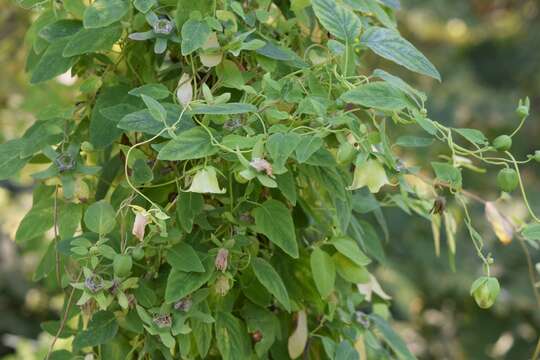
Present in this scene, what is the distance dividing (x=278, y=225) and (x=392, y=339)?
31 centimetres

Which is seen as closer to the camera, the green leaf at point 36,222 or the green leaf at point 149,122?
the green leaf at point 149,122

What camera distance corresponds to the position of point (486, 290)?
0.73 metres

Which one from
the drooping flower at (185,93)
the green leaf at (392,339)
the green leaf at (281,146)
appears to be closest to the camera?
the green leaf at (281,146)

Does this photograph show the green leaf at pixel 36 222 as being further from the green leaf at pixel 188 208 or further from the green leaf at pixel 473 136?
the green leaf at pixel 473 136

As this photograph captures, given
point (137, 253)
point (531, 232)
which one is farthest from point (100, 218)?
point (531, 232)

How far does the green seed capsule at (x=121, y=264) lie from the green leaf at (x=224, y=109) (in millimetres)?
138

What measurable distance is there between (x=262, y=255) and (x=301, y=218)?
72mm

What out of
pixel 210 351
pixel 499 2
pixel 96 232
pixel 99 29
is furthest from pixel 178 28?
pixel 499 2

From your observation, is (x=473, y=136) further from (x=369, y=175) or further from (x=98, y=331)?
(x=98, y=331)

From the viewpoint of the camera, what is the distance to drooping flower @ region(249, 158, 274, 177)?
0.67 m

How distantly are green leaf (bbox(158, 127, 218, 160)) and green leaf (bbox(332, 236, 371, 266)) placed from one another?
216 mm

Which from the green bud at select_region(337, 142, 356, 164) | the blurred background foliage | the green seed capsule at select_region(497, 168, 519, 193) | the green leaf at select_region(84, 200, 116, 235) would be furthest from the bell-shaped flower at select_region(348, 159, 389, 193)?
the blurred background foliage

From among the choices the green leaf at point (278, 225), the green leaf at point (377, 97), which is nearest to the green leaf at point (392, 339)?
the green leaf at point (278, 225)

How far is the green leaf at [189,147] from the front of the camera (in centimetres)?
67
